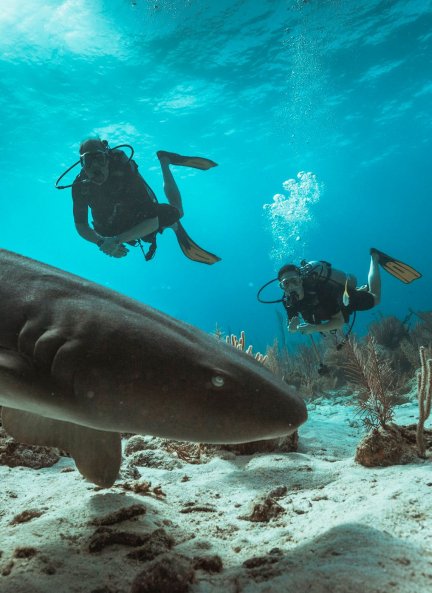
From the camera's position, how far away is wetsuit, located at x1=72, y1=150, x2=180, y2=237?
361 inches

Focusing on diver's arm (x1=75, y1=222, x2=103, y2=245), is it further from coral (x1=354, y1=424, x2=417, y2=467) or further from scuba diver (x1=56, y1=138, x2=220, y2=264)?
coral (x1=354, y1=424, x2=417, y2=467)

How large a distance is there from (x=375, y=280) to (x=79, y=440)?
913 cm

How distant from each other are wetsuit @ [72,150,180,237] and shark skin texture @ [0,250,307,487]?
726cm

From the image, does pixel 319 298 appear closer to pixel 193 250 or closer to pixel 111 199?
pixel 193 250

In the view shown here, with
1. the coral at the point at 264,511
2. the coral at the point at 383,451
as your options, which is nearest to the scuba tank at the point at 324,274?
the coral at the point at 383,451

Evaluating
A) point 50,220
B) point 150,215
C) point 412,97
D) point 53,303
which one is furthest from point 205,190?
point 53,303

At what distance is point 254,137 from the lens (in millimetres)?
34375

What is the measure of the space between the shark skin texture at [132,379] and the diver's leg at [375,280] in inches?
333

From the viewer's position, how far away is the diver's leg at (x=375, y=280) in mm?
9789

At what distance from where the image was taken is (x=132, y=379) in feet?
6.44

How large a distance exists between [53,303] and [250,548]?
175 cm

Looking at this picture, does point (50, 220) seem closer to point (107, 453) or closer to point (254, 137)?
point (254, 137)

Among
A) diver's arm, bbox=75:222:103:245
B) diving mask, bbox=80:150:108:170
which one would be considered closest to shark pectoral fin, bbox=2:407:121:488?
diver's arm, bbox=75:222:103:245

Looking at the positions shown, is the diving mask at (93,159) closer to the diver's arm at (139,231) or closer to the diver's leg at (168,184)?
the diver's arm at (139,231)
